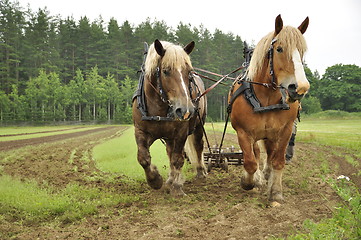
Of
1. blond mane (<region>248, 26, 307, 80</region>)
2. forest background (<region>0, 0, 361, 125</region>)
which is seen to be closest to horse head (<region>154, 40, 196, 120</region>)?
blond mane (<region>248, 26, 307, 80</region>)

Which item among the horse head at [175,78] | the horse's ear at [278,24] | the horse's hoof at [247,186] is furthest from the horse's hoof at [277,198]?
the horse's ear at [278,24]

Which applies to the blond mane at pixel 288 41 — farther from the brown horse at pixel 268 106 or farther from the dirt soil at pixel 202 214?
the dirt soil at pixel 202 214

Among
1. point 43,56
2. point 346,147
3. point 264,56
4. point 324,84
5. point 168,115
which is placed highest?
point 43,56

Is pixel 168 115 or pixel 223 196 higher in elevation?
pixel 168 115

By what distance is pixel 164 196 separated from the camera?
521 cm

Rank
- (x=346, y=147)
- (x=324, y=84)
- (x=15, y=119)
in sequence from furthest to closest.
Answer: (x=324, y=84)
(x=15, y=119)
(x=346, y=147)

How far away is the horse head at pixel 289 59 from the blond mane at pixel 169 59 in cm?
140

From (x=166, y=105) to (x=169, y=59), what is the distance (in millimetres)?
877

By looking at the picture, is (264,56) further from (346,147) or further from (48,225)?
(346,147)

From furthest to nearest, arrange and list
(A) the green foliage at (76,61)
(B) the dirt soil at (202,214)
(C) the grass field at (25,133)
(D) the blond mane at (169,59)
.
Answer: (A) the green foliage at (76,61) → (C) the grass field at (25,133) → (D) the blond mane at (169,59) → (B) the dirt soil at (202,214)

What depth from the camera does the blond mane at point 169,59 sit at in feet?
15.0

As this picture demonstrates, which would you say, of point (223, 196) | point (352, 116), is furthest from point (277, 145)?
point (352, 116)

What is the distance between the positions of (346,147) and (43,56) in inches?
1997

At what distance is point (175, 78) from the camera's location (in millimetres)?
4488
